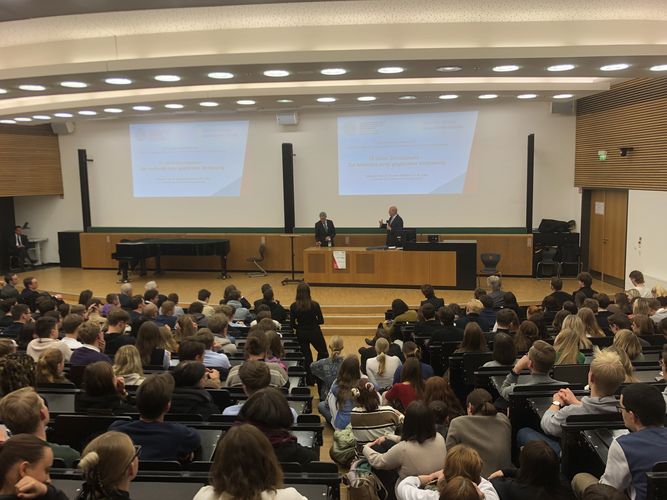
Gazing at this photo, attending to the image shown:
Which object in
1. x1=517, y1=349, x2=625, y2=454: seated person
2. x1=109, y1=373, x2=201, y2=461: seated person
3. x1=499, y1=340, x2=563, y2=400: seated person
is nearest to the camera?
x1=109, y1=373, x2=201, y2=461: seated person

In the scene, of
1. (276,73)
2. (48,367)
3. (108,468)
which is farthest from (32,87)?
(108,468)

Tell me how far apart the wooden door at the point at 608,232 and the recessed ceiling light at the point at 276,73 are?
7.81 m

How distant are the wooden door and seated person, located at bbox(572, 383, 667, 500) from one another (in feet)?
31.6

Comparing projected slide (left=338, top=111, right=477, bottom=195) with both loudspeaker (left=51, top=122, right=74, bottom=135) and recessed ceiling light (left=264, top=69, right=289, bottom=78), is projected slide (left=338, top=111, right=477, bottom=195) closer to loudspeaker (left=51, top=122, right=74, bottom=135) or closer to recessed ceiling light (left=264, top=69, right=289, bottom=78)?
recessed ceiling light (left=264, top=69, right=289, bottom=78)

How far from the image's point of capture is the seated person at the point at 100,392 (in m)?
3.50

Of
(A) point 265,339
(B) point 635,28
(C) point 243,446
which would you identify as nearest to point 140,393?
(C) point 243,446

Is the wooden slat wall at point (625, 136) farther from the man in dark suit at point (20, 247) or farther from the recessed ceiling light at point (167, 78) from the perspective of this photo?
the man in dark suit at point (20, 247)

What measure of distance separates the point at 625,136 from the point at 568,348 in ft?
25.8

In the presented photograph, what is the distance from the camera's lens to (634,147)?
34.8 feet

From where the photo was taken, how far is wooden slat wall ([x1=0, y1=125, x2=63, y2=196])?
14812mm

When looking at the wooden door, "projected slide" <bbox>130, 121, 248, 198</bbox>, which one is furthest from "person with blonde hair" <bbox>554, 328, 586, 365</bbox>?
"projected slide" <bbox>130, 121, 248, 198</bbox>

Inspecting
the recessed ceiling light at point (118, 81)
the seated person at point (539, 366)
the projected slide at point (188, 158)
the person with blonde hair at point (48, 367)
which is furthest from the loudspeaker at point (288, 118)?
the seated person at point (539, 366)

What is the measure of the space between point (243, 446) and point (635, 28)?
6826mm

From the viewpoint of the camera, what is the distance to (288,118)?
14141 mm
